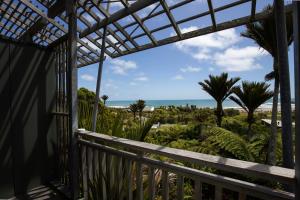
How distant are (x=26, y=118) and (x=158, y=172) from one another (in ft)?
6.38

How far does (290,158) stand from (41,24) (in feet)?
11.3

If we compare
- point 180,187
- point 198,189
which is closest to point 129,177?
point 180,187

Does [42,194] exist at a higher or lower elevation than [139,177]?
lower

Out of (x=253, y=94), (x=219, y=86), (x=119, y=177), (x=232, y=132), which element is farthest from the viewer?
(x=219, y=86)

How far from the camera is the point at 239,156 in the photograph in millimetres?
4820

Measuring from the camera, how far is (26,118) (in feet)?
10.4

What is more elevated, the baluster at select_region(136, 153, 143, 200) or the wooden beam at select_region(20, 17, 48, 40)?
the wooden beam at select_region(20, 17, 48, 40)

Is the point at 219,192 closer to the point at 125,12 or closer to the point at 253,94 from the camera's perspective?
the point at 125,12

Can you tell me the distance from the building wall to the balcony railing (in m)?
0.86

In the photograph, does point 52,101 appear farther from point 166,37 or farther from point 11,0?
point 11,0

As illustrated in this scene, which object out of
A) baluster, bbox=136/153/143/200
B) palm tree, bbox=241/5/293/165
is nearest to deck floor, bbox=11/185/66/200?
baluster, bbox=136/153/143/200

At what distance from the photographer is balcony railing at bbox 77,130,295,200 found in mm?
1171

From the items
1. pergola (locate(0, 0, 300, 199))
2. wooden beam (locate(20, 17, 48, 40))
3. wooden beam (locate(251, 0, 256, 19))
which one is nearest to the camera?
wooden beam (locate(251, 0, 256, 19))

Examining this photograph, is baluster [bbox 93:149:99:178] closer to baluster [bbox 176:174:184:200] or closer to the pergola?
the pergola
